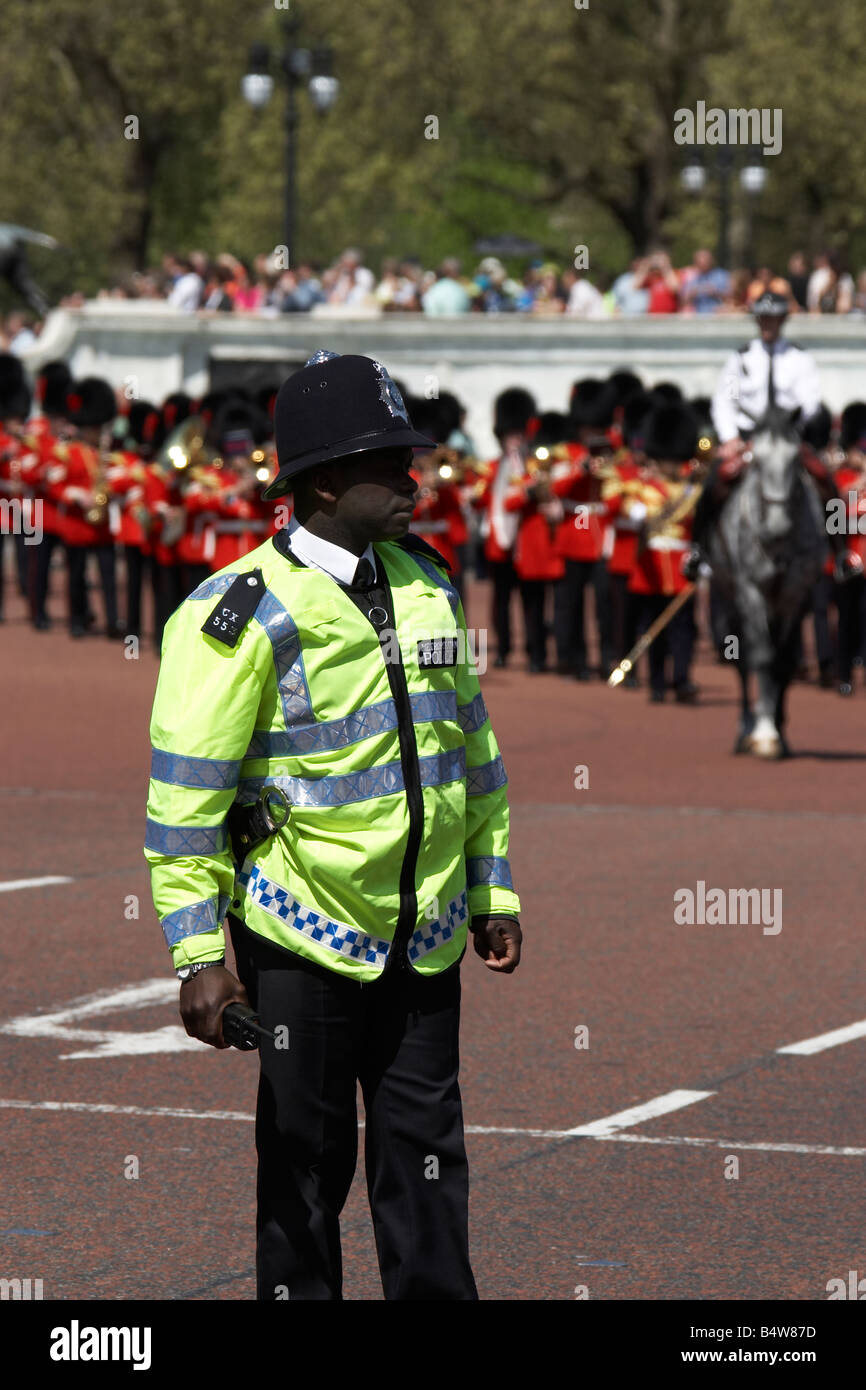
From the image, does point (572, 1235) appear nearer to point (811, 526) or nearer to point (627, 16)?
point (811, 526)

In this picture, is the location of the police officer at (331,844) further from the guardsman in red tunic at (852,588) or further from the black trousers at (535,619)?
the black trousers at (535,619)

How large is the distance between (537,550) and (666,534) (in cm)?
183

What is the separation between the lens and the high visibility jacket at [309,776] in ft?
15.0

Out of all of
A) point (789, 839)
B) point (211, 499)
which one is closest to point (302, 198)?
point (211, 499)

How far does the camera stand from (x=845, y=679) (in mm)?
20578

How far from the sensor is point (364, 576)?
4.71 metres

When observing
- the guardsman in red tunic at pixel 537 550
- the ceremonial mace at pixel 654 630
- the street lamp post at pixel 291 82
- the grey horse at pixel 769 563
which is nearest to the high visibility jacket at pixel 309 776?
the grey horse at pixel 769 563

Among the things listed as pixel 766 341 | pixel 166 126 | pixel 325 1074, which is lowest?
pixel 325 1074

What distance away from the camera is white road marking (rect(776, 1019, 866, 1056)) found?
823cm

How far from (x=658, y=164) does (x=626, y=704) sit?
30154mm

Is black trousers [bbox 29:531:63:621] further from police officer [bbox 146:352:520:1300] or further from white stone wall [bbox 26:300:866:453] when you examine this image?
police officer [bbox 146:352:520:1300]

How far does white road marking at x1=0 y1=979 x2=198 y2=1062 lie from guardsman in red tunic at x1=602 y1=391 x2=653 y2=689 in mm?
11758

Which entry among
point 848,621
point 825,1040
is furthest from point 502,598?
point 825,1040

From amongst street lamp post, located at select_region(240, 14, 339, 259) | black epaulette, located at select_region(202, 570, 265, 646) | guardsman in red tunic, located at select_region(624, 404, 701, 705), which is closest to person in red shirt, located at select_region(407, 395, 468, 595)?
guardsman in red tunic, located at select_region(624, 404, 701, 705)
